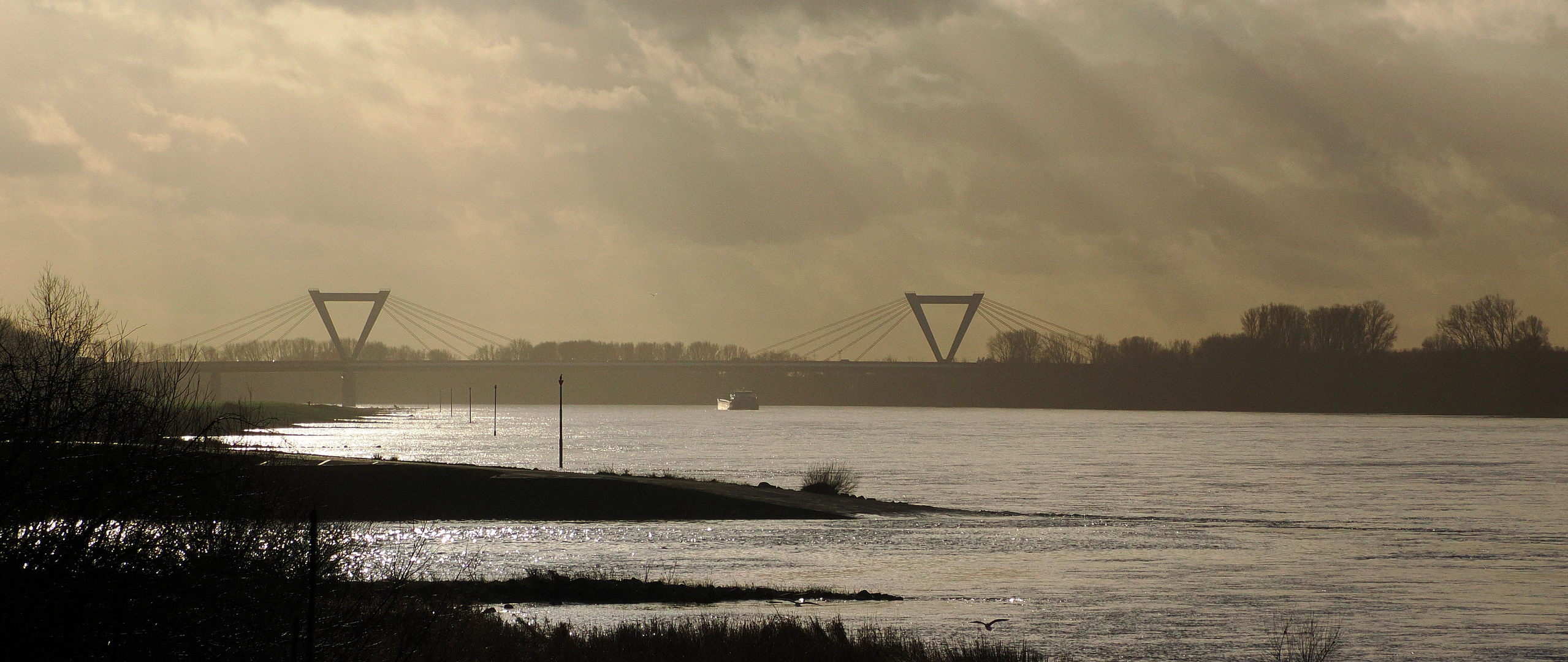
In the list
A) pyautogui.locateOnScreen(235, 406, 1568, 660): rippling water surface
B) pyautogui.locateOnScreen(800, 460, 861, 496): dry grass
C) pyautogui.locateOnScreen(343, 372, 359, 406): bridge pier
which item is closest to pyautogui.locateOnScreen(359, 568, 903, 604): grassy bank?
pyautogui.locateOnScreen(235, 406, 1568, 660): rippling water surface

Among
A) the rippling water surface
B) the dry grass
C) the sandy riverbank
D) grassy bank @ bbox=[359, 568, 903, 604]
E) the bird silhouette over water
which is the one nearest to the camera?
the rippling water surface

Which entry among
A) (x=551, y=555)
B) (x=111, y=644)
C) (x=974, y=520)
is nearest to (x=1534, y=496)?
(x=974, y=520)

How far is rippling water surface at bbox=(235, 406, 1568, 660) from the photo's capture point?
832 inches

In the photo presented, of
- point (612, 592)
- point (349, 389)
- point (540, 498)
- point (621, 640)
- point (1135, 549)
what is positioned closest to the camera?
point (621, 640)

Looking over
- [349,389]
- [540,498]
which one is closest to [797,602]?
[540,498]

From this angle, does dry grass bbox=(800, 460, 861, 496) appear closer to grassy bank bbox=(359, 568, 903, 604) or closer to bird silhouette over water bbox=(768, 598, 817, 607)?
grassy bank bbox=(359, 568, 903, 604)

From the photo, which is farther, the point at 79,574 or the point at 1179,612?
the point at 1179,612

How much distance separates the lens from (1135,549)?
31859 millimetres

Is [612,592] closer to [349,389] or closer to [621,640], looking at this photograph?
[621,640]

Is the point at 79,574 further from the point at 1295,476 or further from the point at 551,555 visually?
the point at 1295,476

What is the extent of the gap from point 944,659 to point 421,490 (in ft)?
81.7

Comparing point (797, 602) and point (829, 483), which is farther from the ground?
point (829, 483)

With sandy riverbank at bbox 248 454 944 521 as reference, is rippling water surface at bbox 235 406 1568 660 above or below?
below

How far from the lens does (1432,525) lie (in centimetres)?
3912
